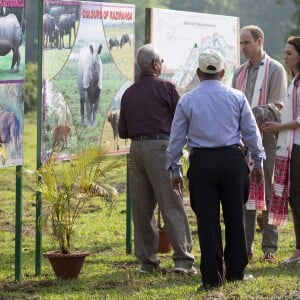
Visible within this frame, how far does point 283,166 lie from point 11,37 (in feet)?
8.57

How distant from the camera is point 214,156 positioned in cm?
880

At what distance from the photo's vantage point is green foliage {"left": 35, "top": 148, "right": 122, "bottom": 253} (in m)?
10.1

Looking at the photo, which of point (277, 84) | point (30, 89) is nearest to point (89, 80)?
point (277, 84)

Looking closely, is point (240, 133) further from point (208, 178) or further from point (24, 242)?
point (24, 242)

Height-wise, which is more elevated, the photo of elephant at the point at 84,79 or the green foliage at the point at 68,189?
the photo of elephant at the point at 84,79

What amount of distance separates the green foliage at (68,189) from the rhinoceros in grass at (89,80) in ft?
2.17

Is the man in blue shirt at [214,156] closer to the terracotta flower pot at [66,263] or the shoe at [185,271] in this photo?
the shoe at [185,271]

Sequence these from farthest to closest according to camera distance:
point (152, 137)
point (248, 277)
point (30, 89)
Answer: point (30, 89) < point (152, 137) < point (248, 277)

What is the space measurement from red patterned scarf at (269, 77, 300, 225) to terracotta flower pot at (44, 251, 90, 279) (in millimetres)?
1770

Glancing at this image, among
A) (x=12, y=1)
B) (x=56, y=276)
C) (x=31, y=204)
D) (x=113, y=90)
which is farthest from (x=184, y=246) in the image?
(x=31, y=204)

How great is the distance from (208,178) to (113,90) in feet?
9.18

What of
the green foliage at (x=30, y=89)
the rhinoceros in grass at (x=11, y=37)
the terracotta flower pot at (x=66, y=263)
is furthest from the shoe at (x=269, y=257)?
the green foliage at (x=30, y=89)

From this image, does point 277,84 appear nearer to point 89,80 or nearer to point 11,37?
point 89,80

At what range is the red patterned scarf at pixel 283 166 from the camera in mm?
10531
